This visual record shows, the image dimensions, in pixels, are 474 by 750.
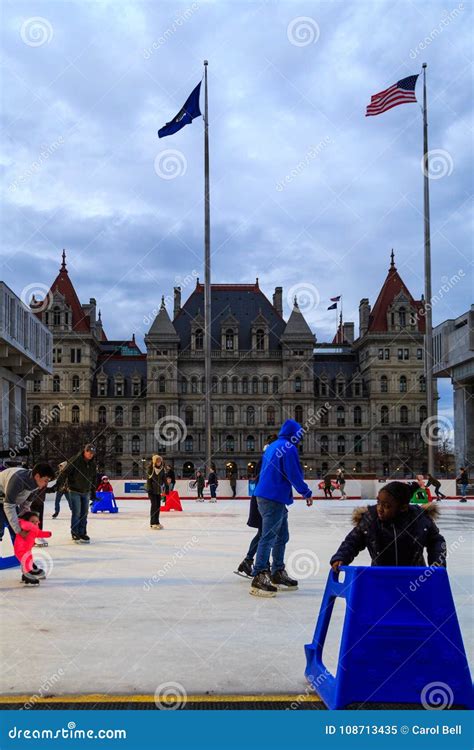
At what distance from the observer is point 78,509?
11.9 m

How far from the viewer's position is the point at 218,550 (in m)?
11.3

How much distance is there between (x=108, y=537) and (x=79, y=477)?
244 centimetres

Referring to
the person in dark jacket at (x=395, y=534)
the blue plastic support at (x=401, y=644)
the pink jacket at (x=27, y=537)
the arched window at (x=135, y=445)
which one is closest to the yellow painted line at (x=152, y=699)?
the blue plastic support at (x=401, y=644)

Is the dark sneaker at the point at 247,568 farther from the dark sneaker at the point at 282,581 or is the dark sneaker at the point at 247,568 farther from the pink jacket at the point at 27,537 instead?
the pink jacket at the point at 27,537

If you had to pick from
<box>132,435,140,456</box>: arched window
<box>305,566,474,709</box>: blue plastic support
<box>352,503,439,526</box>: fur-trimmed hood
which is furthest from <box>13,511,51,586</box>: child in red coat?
<box>132,435,140,456</box>: arched window

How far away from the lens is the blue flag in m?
27.2

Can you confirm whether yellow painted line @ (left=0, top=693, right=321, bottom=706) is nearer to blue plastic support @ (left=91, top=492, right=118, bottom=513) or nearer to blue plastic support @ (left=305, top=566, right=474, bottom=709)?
blue plastic support @ (left=305, top=566, right=474, bottom=709)

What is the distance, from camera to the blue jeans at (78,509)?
11.6 m

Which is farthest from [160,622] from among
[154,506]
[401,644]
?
[154,506]

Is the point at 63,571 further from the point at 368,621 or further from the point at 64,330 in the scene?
the point at 64,330

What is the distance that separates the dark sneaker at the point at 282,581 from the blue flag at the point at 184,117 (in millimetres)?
21520

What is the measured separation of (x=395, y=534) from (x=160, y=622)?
2.34m

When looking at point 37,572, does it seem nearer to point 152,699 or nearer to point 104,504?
point 152,699
